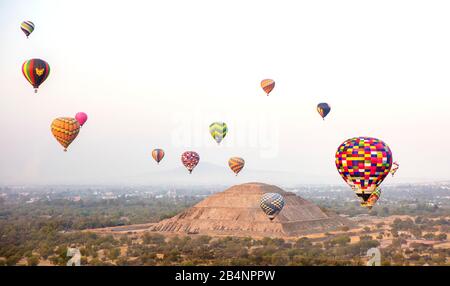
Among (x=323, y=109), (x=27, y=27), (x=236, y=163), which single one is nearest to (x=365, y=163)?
(x=323, y=109)

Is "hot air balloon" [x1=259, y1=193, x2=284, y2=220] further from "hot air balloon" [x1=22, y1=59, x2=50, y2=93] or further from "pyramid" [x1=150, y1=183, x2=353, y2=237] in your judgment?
"hot air balloon" [x1=22, y1=59, x2=50, y2=93]

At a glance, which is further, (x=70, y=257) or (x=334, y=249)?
(x=334, y=249)

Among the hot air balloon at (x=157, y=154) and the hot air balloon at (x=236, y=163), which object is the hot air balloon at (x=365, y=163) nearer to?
the hot air balloon at (x=236, y=163)

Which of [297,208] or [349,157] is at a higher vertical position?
[349,157]

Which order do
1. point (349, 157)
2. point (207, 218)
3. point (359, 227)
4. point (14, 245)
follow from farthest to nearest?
point (359, 227) < point (207, 218) < point (14, 245) < point (349, 157)

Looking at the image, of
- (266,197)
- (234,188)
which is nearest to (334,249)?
(266,197)

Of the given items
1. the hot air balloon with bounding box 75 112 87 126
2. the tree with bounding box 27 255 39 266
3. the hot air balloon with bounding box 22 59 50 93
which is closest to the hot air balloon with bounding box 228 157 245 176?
the hot air balloon with bounding box 75 112 87 126
